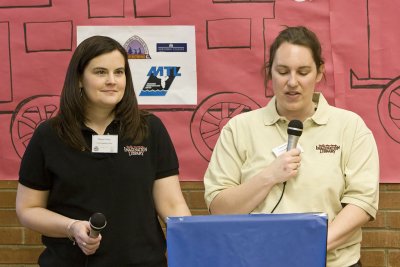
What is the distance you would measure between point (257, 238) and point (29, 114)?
2.01 meters

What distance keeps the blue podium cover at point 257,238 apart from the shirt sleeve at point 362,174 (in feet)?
2.11

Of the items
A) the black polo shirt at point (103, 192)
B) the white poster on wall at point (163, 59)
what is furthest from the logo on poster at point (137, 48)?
the black polo shirt at point (103, 192)

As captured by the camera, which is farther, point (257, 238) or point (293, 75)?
point (293, 75)

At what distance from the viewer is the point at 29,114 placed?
3.32m

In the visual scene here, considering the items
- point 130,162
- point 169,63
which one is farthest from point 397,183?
point 130,162

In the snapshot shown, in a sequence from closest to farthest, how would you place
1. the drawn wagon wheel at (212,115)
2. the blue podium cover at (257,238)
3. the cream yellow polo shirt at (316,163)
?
the blue podium cover at (257,238) → the cream yellow polo shirt at (316,163) → the drawn wagon wheel at (212,115)

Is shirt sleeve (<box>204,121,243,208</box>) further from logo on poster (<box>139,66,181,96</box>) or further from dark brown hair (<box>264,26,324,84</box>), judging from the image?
logo on poster (<box>139,66,181,96</box>)

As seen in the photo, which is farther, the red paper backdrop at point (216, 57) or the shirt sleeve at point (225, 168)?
the red paper backdrop at point (216, 57)

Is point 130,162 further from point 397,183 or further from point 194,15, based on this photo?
point 397,183

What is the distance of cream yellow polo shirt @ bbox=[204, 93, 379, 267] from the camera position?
2.24 m

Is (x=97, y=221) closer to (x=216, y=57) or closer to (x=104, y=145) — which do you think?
(x=104, y=145)

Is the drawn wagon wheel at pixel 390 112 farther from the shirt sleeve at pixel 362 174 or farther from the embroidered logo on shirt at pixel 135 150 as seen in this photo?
the embroidered logo on shirt at pixel 135 150

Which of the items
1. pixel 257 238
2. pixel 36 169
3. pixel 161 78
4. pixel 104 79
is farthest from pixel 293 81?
pixel 161 78

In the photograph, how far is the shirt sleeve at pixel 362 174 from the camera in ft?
7.36
